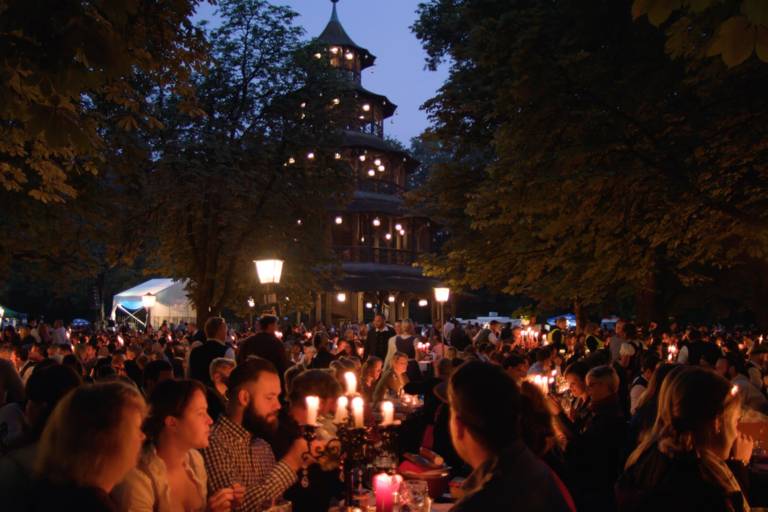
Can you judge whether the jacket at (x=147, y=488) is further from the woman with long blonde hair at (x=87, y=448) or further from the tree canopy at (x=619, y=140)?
the tree canopy at (x=619, y=140)

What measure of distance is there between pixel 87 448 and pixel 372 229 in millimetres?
46396

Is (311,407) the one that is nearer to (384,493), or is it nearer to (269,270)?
(384,493)

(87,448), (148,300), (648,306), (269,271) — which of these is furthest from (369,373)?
(148,300)

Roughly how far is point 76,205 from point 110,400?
703 inches

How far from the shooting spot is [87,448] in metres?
2.89

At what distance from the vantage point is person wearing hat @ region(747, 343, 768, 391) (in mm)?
10688

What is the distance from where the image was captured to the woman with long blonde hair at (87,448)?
2777 mm

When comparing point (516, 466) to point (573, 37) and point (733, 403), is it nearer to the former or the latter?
point (733, 403)

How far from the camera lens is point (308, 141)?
1035 inches

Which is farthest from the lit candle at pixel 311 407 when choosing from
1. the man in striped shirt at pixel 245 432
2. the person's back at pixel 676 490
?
the person's back at pixel 676 490

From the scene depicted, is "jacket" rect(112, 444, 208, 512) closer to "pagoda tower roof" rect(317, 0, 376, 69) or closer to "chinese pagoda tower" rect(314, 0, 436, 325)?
"chinese pagoda tower" rect(314, 0, 436, 325)

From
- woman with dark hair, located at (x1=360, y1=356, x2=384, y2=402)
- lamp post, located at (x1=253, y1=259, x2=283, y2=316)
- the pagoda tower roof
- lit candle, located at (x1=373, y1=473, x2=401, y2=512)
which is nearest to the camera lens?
lit candle, located at (x1=373, y1=473, x2=401, y2=512)

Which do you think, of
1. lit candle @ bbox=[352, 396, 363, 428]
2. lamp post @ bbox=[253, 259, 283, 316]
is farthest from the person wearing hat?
lamp post @ bbox=[253, 259, 283, 316]

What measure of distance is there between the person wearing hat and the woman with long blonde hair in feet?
32.4
